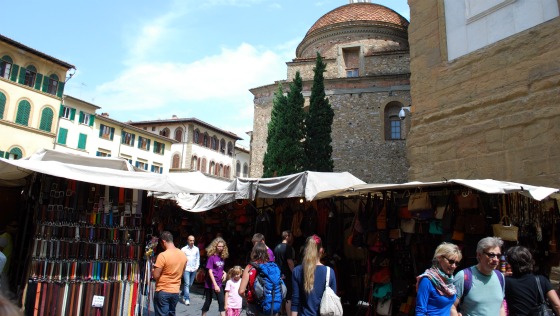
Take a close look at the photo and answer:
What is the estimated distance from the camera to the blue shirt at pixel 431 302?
Answer: 3006 mm

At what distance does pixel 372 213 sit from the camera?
6.41m

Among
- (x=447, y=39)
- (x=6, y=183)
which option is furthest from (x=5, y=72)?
(x=447, y=39)

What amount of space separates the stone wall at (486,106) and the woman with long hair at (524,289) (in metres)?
2.83

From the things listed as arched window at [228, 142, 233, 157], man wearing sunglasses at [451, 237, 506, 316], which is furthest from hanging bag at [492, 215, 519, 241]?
arched window at [228, 142, 233, 157]

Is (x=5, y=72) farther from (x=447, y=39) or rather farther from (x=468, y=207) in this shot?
(x=468, y=207)

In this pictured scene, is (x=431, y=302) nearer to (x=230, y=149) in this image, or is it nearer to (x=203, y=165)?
(x=203, y=165)

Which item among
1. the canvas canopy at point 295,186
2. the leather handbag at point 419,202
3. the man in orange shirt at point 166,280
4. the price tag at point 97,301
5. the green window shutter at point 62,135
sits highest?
the green window shutter at point 62,135

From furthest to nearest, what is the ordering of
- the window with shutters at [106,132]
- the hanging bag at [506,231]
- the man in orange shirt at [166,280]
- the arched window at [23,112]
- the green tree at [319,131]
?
the window with shutters at [106,132], the arched window at [23,112], the green tree at [319,131], the man in orange shirt at [166,280], the hanging bag at [506,231]

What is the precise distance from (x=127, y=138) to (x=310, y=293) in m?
33.6

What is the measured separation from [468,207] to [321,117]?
16.2m

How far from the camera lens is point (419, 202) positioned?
5695 millimetres

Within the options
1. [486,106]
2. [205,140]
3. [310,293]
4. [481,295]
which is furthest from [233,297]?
[205,140]

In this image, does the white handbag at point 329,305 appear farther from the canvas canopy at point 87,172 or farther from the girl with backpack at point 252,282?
the canvas canopy at point 87,172

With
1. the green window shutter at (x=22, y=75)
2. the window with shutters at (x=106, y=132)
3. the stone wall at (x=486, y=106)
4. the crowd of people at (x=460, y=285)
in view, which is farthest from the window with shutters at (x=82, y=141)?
the crowd of people at (x=460, y=285)
